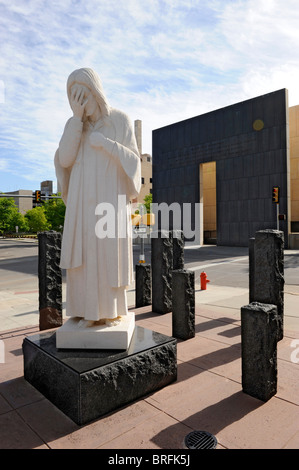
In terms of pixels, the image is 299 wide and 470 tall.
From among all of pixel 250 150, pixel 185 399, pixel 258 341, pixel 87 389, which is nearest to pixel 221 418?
pixel 185 399

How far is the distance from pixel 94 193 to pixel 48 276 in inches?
130

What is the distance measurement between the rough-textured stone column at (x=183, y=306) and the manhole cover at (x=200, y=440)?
261 cm

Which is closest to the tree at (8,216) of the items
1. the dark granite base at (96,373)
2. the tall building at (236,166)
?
the tall building at (236,166)

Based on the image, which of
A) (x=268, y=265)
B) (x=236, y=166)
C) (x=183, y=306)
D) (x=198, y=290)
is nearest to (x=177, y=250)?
(x=183, y=306)

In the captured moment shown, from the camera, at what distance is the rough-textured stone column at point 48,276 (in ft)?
20.7

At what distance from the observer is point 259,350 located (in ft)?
11.8

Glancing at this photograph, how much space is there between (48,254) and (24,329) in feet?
5.36

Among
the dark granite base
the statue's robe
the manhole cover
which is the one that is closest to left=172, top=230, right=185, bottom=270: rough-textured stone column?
the dark granite base

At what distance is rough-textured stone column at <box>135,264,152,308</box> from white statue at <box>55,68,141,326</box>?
4.14 metres

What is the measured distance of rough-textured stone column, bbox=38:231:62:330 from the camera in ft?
20.7

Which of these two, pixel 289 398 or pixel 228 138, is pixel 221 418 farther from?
pixel 228 138

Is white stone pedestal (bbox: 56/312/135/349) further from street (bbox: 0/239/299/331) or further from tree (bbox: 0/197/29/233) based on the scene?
tree (bbox: 0/197/29/233)

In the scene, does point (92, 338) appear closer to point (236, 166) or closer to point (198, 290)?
point (198, 290)

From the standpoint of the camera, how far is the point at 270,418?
3.19 metres
